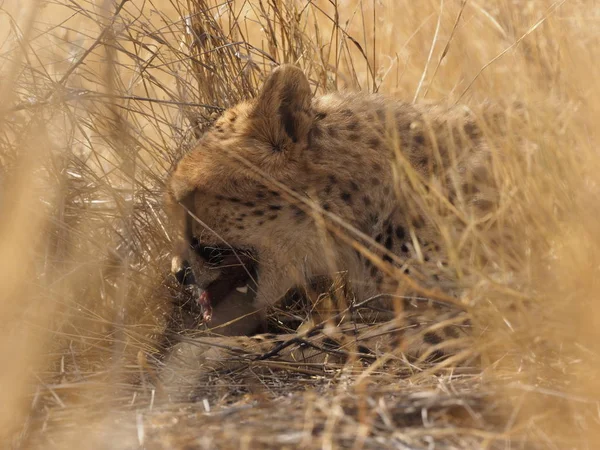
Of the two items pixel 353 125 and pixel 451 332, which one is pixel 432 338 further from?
pixel 353 125

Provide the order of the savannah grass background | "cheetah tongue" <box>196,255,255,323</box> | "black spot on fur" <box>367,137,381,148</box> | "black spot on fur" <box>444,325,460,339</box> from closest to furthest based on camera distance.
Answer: the savannah grass background → "black spot on fur" <box>444,325,460,339</box> → "black spot on fur" <box>367,137,381,148</box> → "cheetah tongue" <box>196,255,255,323</box>

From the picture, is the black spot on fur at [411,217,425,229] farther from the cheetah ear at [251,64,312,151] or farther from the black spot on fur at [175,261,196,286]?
the black spot on fur at [175,261,196,286]

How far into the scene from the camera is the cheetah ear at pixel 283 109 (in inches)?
115

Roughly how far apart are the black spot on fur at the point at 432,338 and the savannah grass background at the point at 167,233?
0.79 feet

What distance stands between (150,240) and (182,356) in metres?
0.79

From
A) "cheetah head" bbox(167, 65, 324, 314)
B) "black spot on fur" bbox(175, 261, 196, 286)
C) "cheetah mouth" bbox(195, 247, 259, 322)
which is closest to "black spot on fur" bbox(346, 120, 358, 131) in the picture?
"cheetah head" bbox(167, 65, 324, 314)

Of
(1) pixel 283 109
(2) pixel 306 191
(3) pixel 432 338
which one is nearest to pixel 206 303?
(2) pixel 306 191

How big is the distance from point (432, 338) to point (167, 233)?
1267 millimetres

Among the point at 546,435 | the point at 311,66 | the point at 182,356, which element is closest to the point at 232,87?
the point at 311,66

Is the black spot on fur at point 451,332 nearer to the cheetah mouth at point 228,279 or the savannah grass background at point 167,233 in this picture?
the savannah grass background at point 167,233

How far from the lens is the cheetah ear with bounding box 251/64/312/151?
115 inches

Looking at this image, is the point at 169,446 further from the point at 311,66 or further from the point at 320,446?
the point at 311,66

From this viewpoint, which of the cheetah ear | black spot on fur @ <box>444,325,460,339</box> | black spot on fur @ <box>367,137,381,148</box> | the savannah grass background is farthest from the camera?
black spot on fur @ <box>367,137,381,148</box>

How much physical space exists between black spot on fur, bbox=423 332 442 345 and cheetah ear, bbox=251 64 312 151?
0.81 metres
